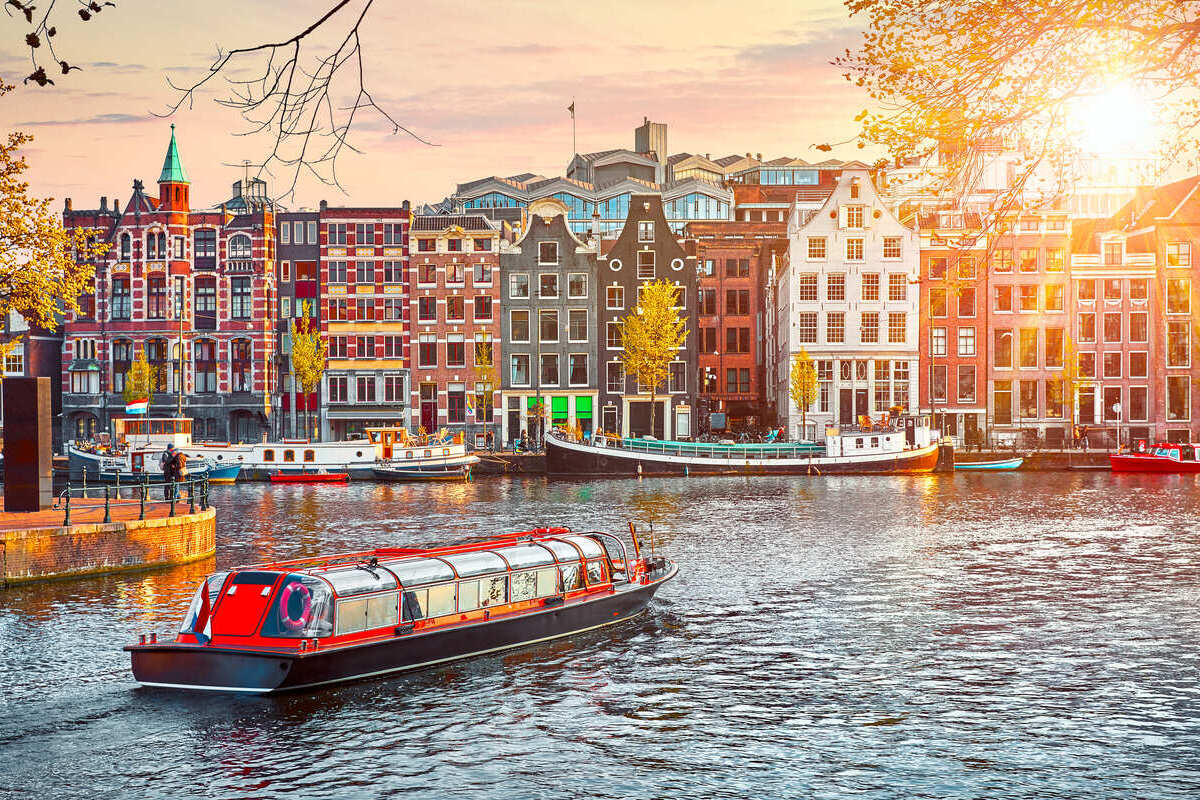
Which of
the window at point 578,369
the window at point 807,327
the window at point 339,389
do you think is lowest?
the window at point 339,389

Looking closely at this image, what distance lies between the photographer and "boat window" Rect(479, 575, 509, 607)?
28000 mm

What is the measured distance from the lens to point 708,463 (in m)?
87.7

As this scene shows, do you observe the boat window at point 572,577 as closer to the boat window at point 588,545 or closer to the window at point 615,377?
the boat window at point 588,545

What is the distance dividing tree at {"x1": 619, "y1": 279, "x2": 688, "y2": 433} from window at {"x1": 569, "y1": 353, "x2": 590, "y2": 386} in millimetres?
6697

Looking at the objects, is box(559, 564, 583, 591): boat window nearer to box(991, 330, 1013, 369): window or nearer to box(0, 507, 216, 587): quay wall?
box(0, 507, 216, 587): quay wall

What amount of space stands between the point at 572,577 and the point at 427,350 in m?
76.1

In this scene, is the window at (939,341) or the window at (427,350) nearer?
the window at (939,341)

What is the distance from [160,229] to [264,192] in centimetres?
1529

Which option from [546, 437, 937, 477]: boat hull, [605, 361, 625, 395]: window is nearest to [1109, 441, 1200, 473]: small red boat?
[546, 437, 937, 477]: boat hull

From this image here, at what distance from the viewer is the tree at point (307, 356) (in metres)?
101

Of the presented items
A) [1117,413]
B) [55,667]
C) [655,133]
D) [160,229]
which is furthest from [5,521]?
[655,133]

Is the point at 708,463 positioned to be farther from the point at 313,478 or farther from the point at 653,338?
the point at 313,478

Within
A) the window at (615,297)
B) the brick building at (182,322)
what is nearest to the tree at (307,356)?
the brick building at (182,322)

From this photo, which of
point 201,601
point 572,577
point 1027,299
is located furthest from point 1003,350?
point 201,601
